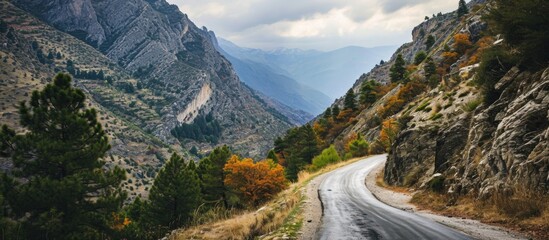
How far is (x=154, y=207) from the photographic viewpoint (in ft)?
A: 116

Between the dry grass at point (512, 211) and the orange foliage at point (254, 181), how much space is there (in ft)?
66.7

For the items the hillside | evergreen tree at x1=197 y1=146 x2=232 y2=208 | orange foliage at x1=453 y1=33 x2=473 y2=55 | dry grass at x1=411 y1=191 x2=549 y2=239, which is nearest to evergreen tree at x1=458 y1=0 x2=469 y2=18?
orange foliage at x1=453 y1=33 x2=473 y2=55

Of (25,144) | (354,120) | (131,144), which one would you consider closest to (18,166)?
(25,144)

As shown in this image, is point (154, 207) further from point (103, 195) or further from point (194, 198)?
point (103, 195)

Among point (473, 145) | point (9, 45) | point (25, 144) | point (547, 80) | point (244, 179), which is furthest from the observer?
point (9, 45)

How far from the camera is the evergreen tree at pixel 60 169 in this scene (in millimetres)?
20172

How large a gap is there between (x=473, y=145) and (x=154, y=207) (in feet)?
98.6

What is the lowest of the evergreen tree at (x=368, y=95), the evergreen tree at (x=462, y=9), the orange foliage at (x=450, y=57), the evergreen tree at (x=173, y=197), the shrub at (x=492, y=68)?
the evergreen tree at (x=173, y=197)

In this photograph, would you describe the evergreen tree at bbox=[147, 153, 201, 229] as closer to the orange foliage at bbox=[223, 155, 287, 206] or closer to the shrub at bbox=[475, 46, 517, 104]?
the orange foliage at bbox=[223, 155, 287, 206]

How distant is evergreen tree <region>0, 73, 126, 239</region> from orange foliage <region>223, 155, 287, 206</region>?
12.4 meters

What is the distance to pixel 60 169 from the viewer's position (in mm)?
22281

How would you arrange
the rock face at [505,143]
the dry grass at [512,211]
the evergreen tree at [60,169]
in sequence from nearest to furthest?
1. the dry grass at [512,211]
2. the rock face at [505,143]
3. the evergreen tree at [60,169]

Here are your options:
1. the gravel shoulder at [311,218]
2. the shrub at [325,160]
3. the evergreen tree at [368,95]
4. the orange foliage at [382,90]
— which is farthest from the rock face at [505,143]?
the orange foliage at [382,90]

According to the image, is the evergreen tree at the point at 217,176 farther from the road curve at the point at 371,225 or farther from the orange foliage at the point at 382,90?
the orange foliage at the point at 382,90
